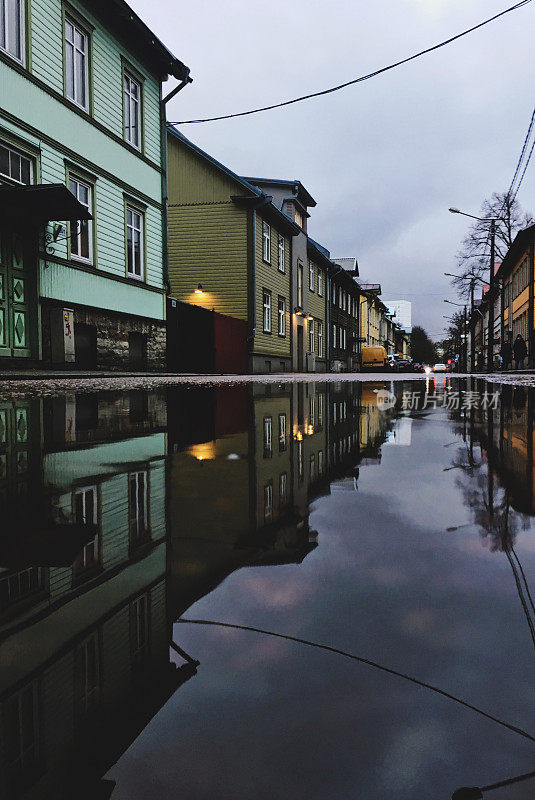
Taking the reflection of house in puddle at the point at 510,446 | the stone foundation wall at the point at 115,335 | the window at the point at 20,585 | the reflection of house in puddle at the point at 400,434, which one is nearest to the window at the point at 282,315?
the stone foundation wall at the point at 115,335

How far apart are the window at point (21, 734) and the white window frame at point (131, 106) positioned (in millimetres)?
17171

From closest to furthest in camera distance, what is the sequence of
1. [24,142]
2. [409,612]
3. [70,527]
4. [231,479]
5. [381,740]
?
1. [381,740]
2. [409,612]
3. [70,527]
4. [231,479]
5. [24,142]

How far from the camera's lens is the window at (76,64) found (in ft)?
44.5

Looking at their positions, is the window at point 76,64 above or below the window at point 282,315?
above

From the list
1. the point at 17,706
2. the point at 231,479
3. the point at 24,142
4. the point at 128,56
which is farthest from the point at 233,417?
the point at 128,56

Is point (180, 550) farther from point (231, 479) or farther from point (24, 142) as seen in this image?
point (24, 142)

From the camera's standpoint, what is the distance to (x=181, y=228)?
25.2m

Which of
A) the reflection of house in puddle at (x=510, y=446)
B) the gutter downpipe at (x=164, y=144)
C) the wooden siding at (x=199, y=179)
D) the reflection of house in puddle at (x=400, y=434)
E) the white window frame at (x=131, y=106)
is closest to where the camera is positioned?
the reflection of house in puddle at (x=510, y=446)

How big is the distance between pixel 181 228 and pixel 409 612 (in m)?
25.5

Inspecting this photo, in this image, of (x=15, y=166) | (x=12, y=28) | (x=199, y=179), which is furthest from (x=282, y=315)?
(x=12, y=28)

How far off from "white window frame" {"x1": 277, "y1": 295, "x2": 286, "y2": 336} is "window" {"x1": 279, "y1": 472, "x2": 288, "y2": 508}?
88.4 feet

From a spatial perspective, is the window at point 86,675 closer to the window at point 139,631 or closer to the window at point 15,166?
the window at point 139,631

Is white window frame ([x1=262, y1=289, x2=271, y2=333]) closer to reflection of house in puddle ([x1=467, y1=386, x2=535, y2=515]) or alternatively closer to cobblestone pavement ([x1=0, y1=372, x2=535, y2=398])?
cobblestone pavement ([x1=0, y1=372, x2=535, y2=398])

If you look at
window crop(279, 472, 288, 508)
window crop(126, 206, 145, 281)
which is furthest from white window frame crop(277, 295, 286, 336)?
window crop(279, 472, 288, 508)
